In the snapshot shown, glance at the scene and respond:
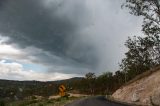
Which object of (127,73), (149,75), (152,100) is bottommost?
(152,100)

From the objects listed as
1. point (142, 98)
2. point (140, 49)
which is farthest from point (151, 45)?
point (142, 98)

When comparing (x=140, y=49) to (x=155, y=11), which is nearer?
(x=155, y=11)

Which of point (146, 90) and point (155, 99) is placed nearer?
point (155, 99)

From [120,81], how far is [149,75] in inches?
4410

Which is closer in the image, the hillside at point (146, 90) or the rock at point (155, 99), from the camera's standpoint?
the rock at point (155, 99)

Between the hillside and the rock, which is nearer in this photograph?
the rock

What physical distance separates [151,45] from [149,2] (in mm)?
35463

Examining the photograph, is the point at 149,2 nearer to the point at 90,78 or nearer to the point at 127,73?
the point at 127,73

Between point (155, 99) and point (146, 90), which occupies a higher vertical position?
point (146, 90)

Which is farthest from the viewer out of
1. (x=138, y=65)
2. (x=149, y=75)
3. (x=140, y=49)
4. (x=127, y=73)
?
(x=127, y=73)

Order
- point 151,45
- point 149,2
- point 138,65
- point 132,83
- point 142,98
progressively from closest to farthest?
point 142,98 < point 132,83 < point 149,2 < point 151,45 < point 138,65

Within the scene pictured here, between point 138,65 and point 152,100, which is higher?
point 138,65

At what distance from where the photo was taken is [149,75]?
4031 centimetres

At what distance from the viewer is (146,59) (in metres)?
101
